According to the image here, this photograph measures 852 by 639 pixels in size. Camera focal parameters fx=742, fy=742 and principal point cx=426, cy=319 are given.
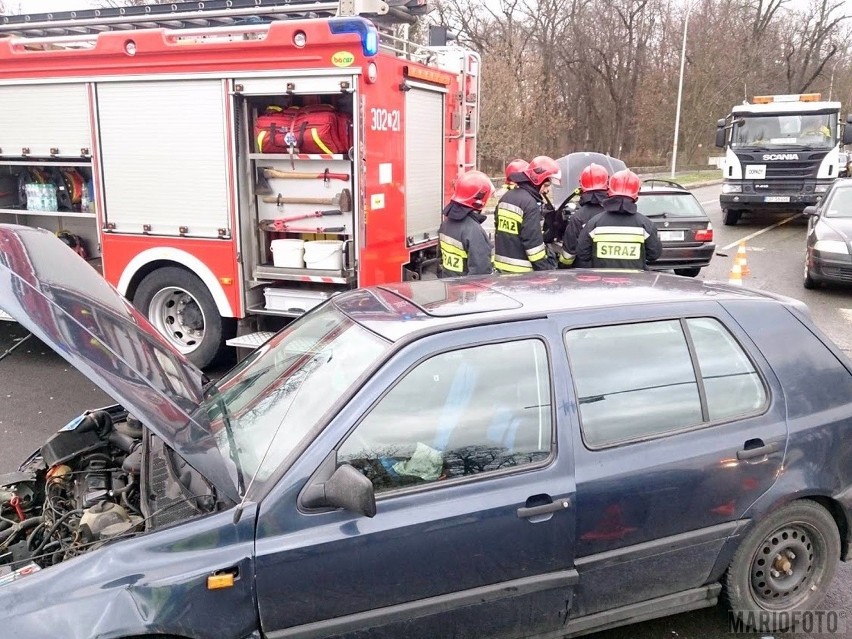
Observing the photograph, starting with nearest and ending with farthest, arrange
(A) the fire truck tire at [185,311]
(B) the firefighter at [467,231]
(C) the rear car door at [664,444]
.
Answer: (C) the rear car door at [664,444] → (B) the firefighter at [467,231] → (A) the fire truck tire at [185,311]

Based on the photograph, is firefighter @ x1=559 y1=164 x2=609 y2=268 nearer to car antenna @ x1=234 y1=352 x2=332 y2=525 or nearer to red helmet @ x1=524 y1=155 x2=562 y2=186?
red helmet @ x1=524 y1=155 x2=562 y2=186

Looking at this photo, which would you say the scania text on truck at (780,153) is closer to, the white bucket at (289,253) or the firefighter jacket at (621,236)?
the firefighter jacket at (621,236)

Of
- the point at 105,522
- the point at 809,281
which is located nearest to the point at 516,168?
the point at 105,522

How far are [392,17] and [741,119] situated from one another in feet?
43.8

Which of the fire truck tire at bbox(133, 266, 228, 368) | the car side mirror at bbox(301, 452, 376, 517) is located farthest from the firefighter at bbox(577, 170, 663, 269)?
the car side mirror at bbox(301, 452, 376, 517)

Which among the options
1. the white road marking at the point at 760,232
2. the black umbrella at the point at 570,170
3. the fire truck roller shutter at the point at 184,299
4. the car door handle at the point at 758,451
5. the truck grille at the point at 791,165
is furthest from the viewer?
the truck grille at the point at 791,165

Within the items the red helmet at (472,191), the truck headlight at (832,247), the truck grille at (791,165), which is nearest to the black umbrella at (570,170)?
the truck headlight at (832,247)

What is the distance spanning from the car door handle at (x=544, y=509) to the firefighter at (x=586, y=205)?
4.08 metres

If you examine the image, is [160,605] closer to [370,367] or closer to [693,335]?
[370,367]

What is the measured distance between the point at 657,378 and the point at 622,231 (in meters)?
3.06

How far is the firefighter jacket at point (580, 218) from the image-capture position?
21.6 ft

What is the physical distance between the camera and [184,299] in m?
7.11

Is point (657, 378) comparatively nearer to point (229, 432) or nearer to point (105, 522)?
point (229, 432)

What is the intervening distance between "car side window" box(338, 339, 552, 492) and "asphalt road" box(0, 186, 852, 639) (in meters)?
1.13
